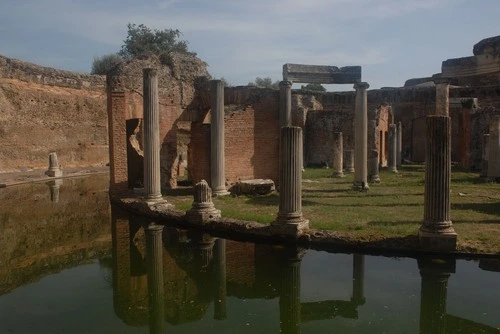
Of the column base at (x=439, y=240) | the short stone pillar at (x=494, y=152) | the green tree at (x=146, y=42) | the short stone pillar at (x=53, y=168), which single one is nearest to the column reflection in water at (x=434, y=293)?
the column base at (x=439, y=240)

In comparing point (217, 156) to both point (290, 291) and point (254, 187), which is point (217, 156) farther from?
point (290, 291)

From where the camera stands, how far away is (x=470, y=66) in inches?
1091

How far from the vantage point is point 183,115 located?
18234 mm

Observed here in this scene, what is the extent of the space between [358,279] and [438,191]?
7.80ft

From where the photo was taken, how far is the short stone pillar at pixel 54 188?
16.9 metres

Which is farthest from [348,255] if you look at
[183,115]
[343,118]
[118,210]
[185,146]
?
[343,118]

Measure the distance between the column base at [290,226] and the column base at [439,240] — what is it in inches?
89.7

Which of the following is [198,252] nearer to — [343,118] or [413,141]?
[343,118]

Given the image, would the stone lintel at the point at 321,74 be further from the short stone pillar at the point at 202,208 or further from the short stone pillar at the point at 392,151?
the short stone pillar at the point at 392,151

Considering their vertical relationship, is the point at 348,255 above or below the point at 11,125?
below

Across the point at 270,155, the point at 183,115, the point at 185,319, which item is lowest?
the point at 185,319

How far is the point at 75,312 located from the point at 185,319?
60.3 inches

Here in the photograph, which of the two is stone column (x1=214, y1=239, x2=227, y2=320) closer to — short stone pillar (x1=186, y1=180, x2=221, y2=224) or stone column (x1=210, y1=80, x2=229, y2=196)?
short stone pillar (x1=186, y1=180, x2=221, y2=224)

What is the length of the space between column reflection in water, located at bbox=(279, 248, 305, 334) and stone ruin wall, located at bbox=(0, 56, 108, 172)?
2456 cm
